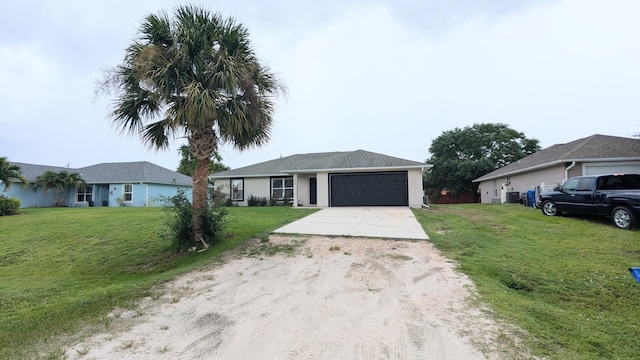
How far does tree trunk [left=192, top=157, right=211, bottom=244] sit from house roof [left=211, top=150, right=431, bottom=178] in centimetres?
1068

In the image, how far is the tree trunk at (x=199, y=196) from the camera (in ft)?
27.5

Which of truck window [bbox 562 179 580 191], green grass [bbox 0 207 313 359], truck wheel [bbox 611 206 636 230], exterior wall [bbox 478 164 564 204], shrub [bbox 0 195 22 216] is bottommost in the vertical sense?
green grass [bbox 0 207 313 359]

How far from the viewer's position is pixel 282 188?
2108 centimetres

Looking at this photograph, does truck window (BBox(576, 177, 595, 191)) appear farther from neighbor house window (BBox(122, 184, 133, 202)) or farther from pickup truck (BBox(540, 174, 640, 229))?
neighbor house window (BBox(122, 184, 133, 202))

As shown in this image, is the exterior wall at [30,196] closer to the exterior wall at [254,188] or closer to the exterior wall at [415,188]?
the exterior wall at [254,188]

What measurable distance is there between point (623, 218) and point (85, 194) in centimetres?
3435

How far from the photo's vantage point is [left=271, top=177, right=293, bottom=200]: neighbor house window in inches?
823

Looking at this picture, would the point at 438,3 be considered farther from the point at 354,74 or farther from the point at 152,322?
the point at 152,322

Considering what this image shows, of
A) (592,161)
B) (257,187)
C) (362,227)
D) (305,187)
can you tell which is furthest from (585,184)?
(257,187)

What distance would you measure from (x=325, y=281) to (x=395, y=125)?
23506mm

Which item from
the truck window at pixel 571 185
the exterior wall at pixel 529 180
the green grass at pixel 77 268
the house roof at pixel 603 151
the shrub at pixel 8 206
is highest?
the house roof at pixel 603 151

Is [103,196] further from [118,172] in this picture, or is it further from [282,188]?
[282,188]

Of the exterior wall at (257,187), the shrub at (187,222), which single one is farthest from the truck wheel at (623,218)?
the exterior wall at (257,187)

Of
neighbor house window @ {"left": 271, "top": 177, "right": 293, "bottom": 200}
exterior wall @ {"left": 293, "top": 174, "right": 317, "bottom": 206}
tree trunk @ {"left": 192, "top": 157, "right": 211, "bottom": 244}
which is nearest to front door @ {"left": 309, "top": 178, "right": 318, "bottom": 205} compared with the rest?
exterior wall @ {"left": 293, "top": 174, "right": 317, "bottom": 206}
